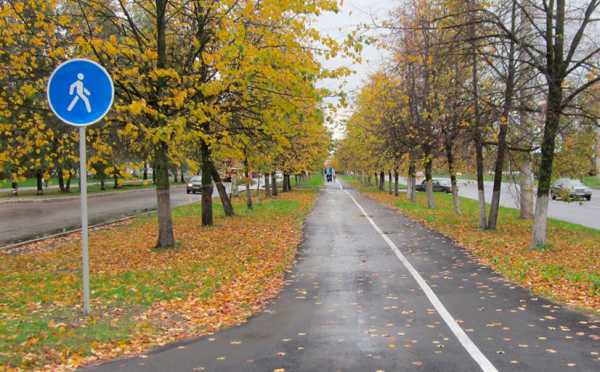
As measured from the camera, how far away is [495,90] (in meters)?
15.9

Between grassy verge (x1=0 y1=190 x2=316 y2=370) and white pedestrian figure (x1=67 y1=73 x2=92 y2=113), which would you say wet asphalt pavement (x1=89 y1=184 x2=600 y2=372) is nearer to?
grassy verge (x1=0 y1=190 x2=316 y2=370)

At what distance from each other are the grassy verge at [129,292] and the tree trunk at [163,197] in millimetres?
336

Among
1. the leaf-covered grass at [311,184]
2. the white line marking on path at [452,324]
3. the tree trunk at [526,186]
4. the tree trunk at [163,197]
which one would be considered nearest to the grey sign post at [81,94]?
the white line marking on path at [452,324]

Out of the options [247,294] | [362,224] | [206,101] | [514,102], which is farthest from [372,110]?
[247,294]

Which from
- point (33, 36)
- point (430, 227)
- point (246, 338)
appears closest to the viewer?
point (246, 338)

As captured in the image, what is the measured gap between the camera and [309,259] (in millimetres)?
11695

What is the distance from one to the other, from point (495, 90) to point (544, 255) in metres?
5.96

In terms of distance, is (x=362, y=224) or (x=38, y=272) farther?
(x=362, y=224)

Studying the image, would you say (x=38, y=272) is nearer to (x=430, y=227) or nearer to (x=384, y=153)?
(x=430, y=227)

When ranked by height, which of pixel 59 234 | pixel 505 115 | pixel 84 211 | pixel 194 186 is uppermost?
pixel 505 115

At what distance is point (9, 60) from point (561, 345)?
1139 cm

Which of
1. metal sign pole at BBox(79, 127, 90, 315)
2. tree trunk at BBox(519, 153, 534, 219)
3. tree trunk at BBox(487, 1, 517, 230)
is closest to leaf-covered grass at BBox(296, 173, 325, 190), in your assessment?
tree trunk at BBox(519, 153, 534, 219)

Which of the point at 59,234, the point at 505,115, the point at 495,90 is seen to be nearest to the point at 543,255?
the point at 505,115

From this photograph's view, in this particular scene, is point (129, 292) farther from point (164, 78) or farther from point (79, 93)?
point (164, 78)
